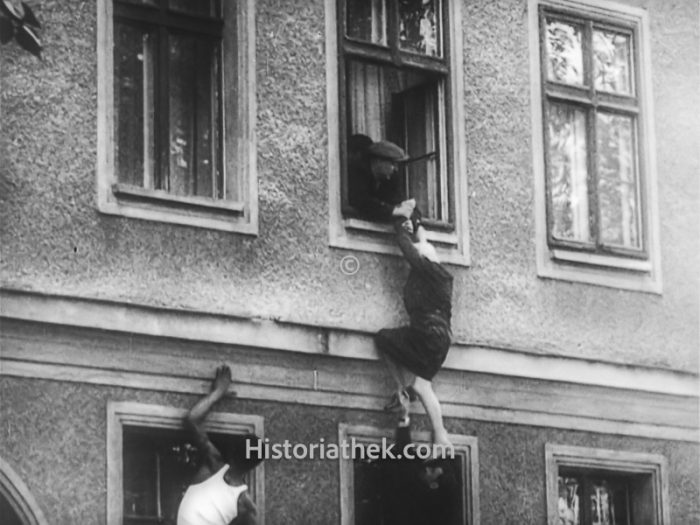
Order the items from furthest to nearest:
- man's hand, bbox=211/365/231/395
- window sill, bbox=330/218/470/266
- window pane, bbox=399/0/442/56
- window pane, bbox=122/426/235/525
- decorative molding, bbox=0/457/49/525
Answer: window pane, bbox=399/0/442/56 → window sill, bbox=330/218/470/266 → man's hand, bbox=211/365/231/395 → window pane, bbox=122/426/235/525 → decorative molding, bbox=0/457/49/525

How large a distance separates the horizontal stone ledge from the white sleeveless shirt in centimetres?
86

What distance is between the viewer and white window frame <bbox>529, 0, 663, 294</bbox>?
1692 cm

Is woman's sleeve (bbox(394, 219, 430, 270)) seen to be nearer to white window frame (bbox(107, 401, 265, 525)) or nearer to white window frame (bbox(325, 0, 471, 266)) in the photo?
white window frame (bbox(325, 0, 471, 266))

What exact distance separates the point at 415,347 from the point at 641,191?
2.59 m

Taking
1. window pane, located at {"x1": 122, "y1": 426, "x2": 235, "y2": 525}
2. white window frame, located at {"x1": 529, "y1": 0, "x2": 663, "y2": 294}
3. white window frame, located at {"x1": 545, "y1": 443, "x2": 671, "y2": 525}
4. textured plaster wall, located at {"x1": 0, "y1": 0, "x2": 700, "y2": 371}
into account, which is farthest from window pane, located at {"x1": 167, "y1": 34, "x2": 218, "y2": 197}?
white window frame, located at {"x1": 545, "y1": 443, "x2": 671, "y2": 525}

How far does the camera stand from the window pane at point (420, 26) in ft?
54.3

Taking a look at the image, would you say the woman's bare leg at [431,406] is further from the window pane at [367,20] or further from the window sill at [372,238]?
the window pane at [367,20]

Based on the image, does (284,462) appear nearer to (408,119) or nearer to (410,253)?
(410,253)

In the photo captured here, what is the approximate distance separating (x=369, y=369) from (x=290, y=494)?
975 mm

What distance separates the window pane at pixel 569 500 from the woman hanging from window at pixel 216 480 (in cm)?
265

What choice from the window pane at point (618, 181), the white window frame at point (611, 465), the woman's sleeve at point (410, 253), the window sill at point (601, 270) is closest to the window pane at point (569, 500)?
the white window frame at point (611, 465)

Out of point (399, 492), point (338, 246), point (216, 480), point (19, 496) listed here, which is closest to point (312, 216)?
point (338, 246)

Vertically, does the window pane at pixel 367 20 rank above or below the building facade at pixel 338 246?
above

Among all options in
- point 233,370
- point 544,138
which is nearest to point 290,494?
point 233,370
